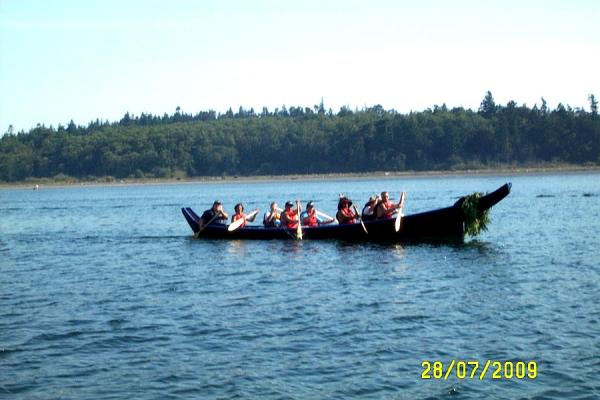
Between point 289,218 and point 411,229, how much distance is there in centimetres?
475

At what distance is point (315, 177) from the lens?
486ft

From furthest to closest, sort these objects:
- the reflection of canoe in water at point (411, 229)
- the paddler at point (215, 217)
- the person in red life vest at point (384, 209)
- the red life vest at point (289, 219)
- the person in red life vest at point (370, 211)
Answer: the paddler at point (215, 217)
the red life vest at point (289, 219)
the person in red life vest at point (370, 211)
the person in red life vest at point (384, 209)
the reflection of canoe in water at point (411, 229)

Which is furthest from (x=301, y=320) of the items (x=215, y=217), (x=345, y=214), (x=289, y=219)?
(x=215, y=217)

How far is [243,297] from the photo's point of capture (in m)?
18.7

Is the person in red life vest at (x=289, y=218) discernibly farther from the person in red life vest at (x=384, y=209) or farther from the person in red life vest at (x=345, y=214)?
the person in red life vest at (x=384, y=209)

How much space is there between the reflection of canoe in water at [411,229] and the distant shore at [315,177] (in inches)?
3978

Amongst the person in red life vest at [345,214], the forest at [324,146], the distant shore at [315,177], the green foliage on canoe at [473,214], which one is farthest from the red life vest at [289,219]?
the forest at [324,146]

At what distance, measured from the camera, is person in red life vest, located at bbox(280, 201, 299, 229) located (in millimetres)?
29703

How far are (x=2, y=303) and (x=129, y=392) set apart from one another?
792cm

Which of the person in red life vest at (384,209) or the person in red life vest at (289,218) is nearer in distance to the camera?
the person in red life vest at (384,209)

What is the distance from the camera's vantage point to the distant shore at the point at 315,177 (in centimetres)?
13050

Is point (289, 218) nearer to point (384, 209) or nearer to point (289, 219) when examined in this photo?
point (289, 219)

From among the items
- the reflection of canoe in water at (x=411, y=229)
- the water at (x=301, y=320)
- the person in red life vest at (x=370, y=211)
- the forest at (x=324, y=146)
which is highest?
the forest at (x=324, y=146)

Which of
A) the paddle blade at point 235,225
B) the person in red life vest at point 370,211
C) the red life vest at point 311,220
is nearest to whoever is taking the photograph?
the person in red life vest at point 370,211
